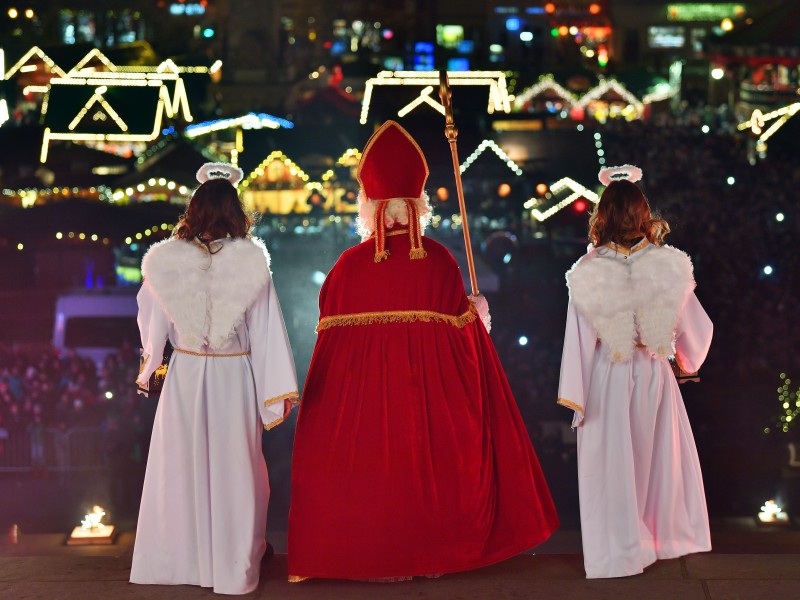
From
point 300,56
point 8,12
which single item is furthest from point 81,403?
point 300,56

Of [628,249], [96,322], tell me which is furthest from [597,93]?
[628,249]

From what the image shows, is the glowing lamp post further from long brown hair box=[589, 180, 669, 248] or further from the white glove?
long brown hair box=[589, 180, 669, 248]

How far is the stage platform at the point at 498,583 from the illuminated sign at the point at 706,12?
22402 mm

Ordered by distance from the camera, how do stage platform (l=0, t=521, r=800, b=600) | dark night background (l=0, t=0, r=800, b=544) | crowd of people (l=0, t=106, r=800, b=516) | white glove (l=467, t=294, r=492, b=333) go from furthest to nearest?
crowd of people (l=0, t=106, r=800, b=516), dark night background (l=0, t=0, r=800, b=544), white glove (l=467, t=294, r=492, b=333), stage platform (l=0, t=521, r=800, b=600)

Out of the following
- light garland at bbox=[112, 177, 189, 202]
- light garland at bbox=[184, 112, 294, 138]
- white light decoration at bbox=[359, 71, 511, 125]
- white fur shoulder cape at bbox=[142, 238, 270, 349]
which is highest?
white light decoration at bbox=[359, 71, 511, 125]

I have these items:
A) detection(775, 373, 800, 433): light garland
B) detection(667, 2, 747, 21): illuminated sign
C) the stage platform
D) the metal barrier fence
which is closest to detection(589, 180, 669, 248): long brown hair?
the stage platform

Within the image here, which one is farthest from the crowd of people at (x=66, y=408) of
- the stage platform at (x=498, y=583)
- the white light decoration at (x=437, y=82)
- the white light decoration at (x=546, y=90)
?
the white light decoration at (x=546, y=90)

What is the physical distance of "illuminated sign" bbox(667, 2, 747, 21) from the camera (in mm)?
25875

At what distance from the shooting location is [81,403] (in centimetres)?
1224

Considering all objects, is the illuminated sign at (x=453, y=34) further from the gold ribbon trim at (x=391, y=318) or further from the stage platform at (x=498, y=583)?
the stage platform at (x=498, y=583)

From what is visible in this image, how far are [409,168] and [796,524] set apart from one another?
336cm

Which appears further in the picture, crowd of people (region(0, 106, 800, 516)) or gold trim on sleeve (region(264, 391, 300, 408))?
crowd of people (region(0, 106, 800, 516))

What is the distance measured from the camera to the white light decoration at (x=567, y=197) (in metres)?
18.5

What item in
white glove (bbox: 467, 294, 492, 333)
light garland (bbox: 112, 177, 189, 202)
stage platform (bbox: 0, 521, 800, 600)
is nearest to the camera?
stage platform (bbox: 0, 521, 800, 600)
